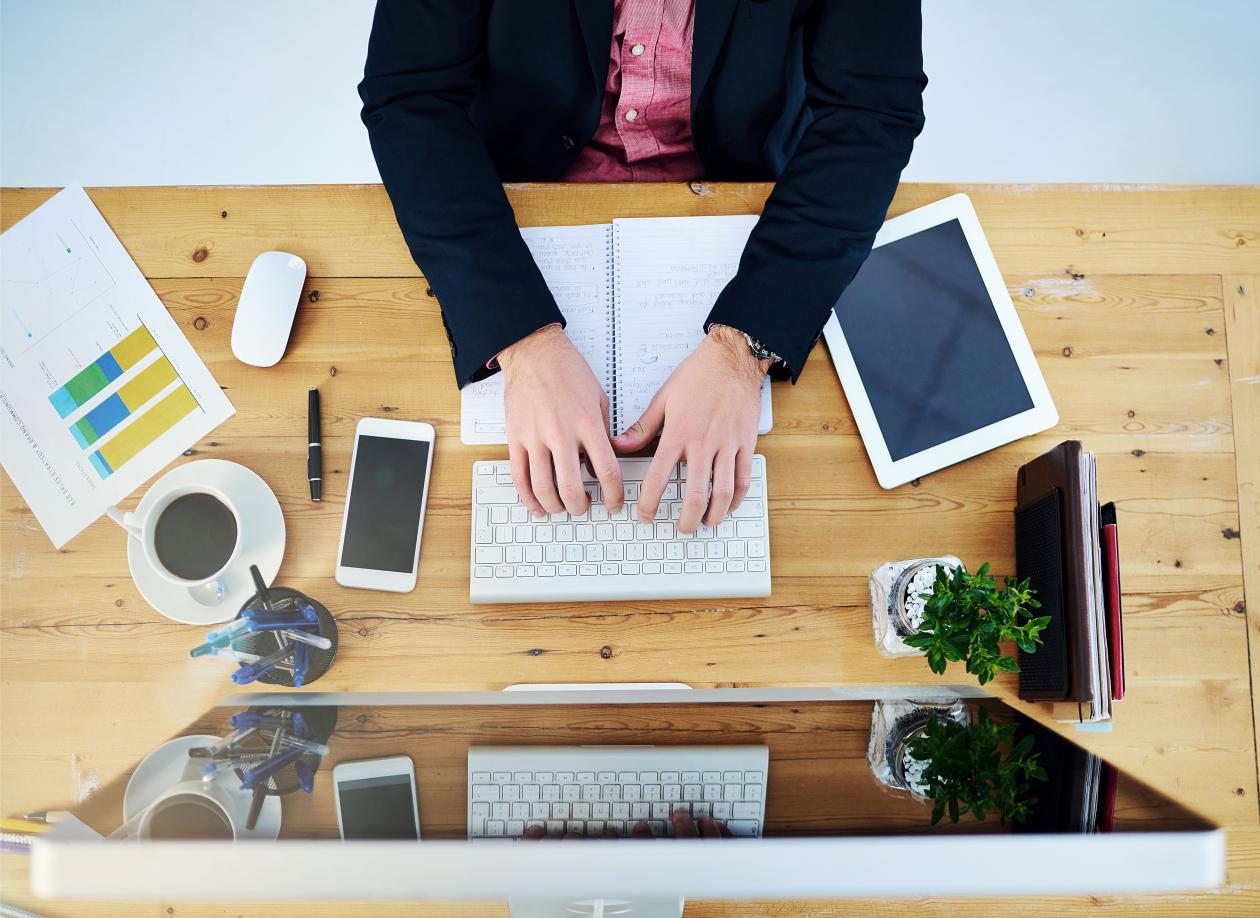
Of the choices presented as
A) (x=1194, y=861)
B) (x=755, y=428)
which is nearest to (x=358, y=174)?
(x=755, y=428)

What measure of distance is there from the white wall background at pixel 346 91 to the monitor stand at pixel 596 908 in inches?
66.8

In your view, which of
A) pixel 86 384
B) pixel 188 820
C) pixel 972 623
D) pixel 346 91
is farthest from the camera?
pixel 346 91

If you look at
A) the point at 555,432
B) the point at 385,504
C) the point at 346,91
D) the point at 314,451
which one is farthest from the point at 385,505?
the point at 346,91

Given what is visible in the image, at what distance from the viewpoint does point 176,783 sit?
0.62 m

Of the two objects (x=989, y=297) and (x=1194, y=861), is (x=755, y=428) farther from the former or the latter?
(x=1194, y=861)

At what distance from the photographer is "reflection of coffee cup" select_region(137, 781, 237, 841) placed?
0.55 meters

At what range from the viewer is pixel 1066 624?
2.55 feet

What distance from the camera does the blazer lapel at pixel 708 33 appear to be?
0.91 meters

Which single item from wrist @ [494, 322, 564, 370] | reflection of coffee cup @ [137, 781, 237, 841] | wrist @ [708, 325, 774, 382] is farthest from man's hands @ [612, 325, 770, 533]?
reflection of coffee cup @ [137, 781, 237, 841]

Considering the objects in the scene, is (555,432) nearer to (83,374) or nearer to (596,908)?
(596,908)

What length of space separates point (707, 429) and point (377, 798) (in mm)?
460

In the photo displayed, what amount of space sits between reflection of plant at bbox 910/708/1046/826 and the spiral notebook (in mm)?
375

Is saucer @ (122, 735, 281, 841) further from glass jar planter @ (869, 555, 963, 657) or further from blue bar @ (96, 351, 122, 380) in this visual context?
glass jar planter @ (869, 555, 963, 657)

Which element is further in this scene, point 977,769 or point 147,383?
point 147,383
